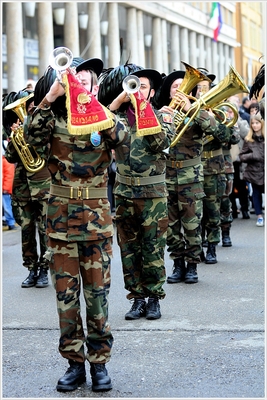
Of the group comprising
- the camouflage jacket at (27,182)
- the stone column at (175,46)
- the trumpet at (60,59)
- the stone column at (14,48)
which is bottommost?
the camouflage jacket at (27,182)

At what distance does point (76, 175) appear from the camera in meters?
5.29

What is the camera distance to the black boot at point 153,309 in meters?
7.16

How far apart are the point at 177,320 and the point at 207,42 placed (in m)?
62.1

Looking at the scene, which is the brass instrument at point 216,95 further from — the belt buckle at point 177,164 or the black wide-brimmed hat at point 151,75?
the black wide-brimmed hat at point 151,75

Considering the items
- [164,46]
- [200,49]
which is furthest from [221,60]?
[164,46]

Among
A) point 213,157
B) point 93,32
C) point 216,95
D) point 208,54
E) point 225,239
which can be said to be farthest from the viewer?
point 208,54

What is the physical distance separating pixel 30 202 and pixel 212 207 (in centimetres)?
245

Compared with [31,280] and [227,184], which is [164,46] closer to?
[227,184]

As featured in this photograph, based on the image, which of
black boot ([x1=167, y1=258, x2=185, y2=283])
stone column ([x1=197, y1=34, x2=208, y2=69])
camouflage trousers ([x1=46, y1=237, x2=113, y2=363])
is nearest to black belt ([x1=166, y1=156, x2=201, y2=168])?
black boot ([x1=167, y1=258, x2=185, y2=283])

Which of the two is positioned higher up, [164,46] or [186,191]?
[164,46]

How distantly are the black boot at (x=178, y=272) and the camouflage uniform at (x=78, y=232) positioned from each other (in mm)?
3525

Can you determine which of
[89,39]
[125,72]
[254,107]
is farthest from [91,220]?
[89,39]

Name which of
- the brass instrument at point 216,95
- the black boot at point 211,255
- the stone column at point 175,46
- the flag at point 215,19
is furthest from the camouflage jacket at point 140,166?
the flag at point 215,19

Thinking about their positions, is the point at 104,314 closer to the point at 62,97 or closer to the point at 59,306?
the point at 59,306
